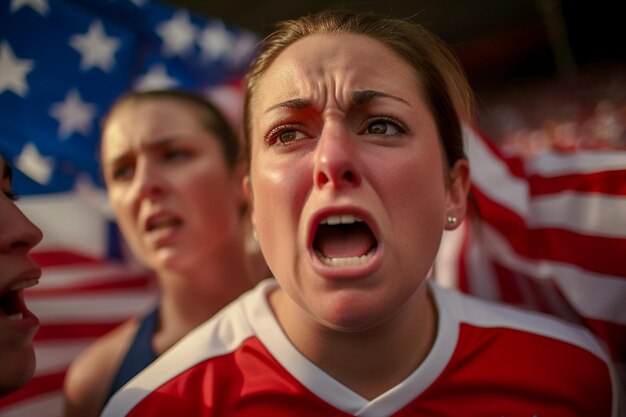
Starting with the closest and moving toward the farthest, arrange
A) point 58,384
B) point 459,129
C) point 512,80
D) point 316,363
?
point 316,363
point 459,129
point 58,384
point 512,80

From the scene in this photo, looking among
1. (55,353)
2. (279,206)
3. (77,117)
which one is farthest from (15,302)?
(77,117)

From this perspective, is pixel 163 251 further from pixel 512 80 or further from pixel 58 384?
pixel 512 80

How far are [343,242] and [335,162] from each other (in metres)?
0.19

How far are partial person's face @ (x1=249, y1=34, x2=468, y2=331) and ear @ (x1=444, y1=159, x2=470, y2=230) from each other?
130mm

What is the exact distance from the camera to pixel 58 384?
2.17 m

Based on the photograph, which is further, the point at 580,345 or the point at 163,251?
the point at 163,251

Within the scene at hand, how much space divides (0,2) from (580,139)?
304cm

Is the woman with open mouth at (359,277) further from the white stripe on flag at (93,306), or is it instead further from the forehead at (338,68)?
the white stripe on flag at (93,306)

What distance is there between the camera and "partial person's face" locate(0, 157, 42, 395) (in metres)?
0.98

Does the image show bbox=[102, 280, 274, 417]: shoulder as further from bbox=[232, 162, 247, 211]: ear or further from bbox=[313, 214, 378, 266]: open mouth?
bbox=[232, 162, 247, 211]: ear

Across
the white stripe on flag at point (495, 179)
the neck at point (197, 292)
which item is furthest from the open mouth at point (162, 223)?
the white stripe on flag at point (495, 179)

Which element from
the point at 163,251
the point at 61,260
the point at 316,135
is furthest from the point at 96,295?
the point at 316,135

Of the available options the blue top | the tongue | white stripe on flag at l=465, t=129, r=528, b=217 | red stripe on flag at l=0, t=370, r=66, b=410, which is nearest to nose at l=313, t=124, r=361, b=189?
the tongue

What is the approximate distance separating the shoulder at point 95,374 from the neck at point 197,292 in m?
0.15
